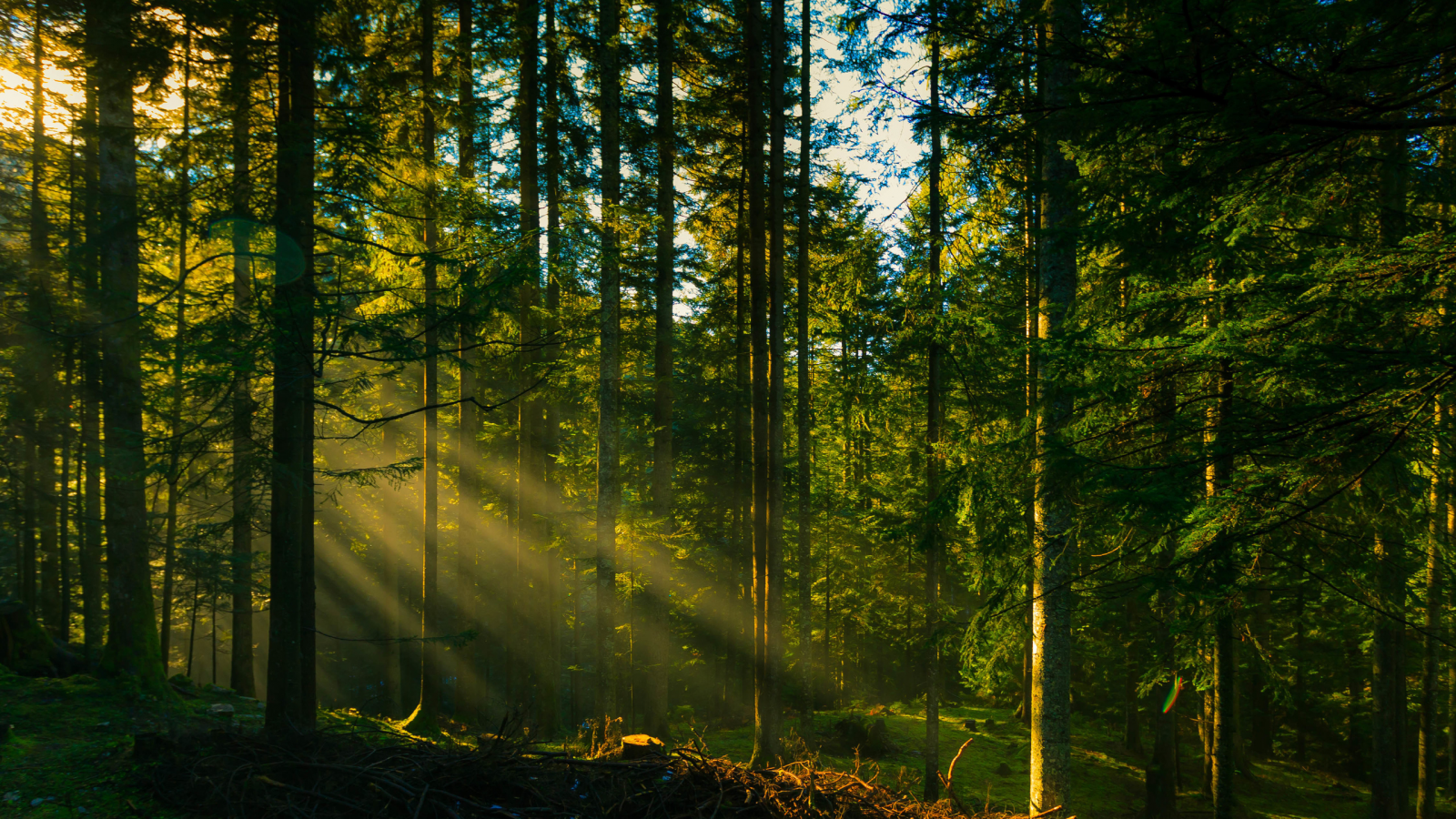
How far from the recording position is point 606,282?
370 inches

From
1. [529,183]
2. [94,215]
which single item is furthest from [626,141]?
[94,215]

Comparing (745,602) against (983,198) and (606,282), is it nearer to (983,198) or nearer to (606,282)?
(606,282)

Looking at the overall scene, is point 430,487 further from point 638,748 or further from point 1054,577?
point 1054,577

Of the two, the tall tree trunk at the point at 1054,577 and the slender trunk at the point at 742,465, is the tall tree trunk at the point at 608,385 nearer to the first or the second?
the slender trunk at the point at 742,465

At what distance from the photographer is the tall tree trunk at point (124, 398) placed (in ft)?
28.9

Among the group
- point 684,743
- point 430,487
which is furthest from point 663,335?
point 684,743

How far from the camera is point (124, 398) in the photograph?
8.95m

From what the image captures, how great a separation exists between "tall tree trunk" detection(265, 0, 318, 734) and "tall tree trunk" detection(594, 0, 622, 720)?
3774 mm

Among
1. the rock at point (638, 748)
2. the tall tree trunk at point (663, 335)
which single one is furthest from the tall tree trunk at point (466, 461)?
the rock at point (638, 748)

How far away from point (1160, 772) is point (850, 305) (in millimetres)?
11362

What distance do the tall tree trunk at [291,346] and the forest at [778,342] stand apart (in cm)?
6

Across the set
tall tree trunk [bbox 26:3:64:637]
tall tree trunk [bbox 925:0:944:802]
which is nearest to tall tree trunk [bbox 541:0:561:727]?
tall tree trunk [bbox 925:0:944:802]

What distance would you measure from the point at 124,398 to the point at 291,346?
527 cm

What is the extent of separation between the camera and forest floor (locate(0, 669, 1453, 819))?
5.35 meters
